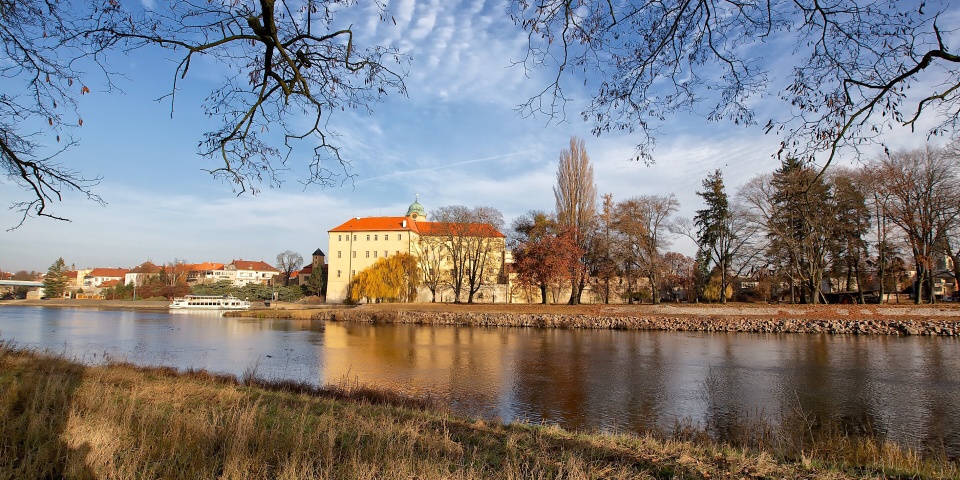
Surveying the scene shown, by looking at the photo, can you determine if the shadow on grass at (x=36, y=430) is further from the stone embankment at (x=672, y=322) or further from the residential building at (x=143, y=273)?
the residential building at (x=143, y=273)

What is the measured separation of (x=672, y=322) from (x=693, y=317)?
2.17 meters

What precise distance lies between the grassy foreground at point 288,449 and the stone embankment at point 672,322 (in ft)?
96.4

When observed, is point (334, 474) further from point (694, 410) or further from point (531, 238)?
point (531, 238)

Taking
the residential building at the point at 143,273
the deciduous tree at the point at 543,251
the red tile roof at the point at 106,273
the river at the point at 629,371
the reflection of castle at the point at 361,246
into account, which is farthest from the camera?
the red tile roof at the point at 106,273

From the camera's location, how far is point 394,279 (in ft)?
171

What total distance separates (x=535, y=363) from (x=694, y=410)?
26.1 ft

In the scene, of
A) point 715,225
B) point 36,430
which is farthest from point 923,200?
point 36,430

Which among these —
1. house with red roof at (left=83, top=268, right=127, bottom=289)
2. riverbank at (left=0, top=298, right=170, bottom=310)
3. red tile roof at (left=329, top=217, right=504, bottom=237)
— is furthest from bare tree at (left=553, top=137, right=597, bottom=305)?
house with red roof at (left=83, top=268, right=127, bottom=289)

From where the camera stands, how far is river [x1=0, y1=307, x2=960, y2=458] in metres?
10.5

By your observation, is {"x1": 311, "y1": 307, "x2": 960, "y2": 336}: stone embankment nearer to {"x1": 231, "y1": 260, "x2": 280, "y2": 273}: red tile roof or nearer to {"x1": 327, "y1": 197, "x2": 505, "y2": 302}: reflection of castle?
{"x1": 327, "y1": 197, "x2": 505, "y2": 302}: reflection of castle

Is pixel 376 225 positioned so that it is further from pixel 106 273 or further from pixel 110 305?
pixel 106 273

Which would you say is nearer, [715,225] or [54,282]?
[715,225]

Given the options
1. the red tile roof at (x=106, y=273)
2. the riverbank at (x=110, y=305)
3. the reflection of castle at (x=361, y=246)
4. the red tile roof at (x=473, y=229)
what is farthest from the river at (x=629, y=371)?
the red tile roof at (x=106, y=273)

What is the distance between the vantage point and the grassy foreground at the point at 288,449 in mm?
3705
